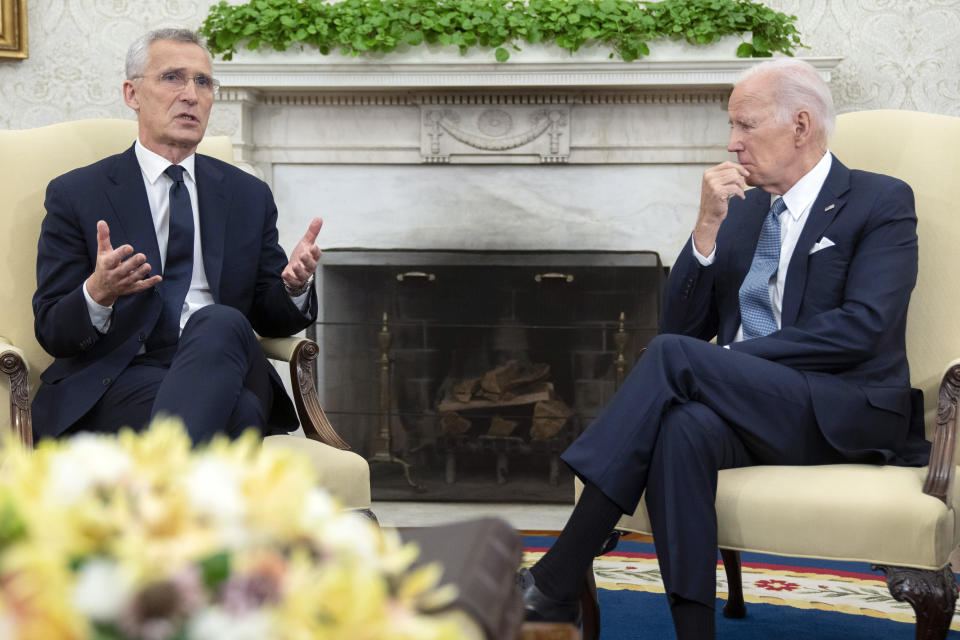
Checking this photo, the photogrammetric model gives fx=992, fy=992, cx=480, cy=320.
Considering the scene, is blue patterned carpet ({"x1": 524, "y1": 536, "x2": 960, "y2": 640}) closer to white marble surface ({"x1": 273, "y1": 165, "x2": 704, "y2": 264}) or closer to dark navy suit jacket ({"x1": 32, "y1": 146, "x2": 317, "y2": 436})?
dark navy suit jacket ({"x1": 32, "y1": 146, "x2": 317, "y2": 436})

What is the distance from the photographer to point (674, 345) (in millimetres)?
1767

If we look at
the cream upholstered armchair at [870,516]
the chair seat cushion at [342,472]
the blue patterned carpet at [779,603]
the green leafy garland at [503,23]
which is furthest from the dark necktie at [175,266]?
the green leafy garland at [503,23]

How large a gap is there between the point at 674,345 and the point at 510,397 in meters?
1.81

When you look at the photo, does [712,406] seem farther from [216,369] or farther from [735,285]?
[216,369]

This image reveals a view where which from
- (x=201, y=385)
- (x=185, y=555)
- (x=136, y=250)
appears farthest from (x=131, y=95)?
(x=185, y=555)

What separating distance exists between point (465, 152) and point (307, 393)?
5.57 ft

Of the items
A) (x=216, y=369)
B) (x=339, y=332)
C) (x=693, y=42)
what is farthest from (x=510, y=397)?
(x=216, y=369)

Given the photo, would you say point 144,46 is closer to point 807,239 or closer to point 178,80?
point 178,80

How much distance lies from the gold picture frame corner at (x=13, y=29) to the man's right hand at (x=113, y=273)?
233cm

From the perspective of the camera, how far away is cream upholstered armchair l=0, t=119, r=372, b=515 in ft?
6.66

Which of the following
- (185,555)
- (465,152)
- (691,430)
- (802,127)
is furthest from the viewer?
(465,152)

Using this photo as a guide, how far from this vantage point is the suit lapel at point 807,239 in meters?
1.95

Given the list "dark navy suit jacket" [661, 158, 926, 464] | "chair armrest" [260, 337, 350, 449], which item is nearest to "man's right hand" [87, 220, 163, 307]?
"chair armrest" [260, 337, 350, 449]

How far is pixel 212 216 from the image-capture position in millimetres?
2156
